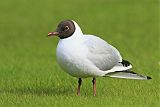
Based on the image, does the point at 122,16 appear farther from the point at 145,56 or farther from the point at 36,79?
the point at 36,79

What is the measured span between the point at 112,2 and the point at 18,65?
1676 centimetres

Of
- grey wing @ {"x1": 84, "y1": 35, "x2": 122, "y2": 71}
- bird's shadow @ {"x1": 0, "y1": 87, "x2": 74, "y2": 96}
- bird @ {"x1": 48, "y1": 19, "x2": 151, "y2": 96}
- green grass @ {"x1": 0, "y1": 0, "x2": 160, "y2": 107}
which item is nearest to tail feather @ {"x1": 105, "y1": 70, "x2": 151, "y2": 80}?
bird @ {"x1": 48, "y1": 19, "x2": 151, "y2": 96}

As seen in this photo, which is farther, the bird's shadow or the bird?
the bird's shadow

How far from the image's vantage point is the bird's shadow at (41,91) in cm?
1097

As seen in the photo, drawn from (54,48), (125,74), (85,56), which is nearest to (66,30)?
(85,56)

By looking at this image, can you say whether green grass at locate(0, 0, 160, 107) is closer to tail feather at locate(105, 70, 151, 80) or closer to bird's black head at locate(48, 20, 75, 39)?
A: tail feather at locate(105, 70, 151, 80)

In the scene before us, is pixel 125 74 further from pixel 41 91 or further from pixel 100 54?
pixel 41 91

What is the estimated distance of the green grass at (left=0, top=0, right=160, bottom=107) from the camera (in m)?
10.3

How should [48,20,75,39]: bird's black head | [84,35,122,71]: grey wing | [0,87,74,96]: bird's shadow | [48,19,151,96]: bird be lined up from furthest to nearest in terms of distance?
1. [0,87,74,96]: bird's shadow
2. [48,20,75,39]: bird's black head
3. [84,35,122,71]: grey wing
4. [48,19,151,96]: bird

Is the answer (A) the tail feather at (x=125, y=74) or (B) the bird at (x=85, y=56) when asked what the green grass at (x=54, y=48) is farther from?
(B) the bird at (x=85, y=56)

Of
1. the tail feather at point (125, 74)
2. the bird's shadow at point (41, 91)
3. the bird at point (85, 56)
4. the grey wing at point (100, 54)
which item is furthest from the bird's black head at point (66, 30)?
the bird's shadow at point (41, 91)

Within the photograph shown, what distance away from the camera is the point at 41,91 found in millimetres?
11258

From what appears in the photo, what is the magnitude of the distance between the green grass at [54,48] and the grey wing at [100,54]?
1.87 feet

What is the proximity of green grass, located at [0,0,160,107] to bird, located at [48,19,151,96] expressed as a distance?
441 millimetres
